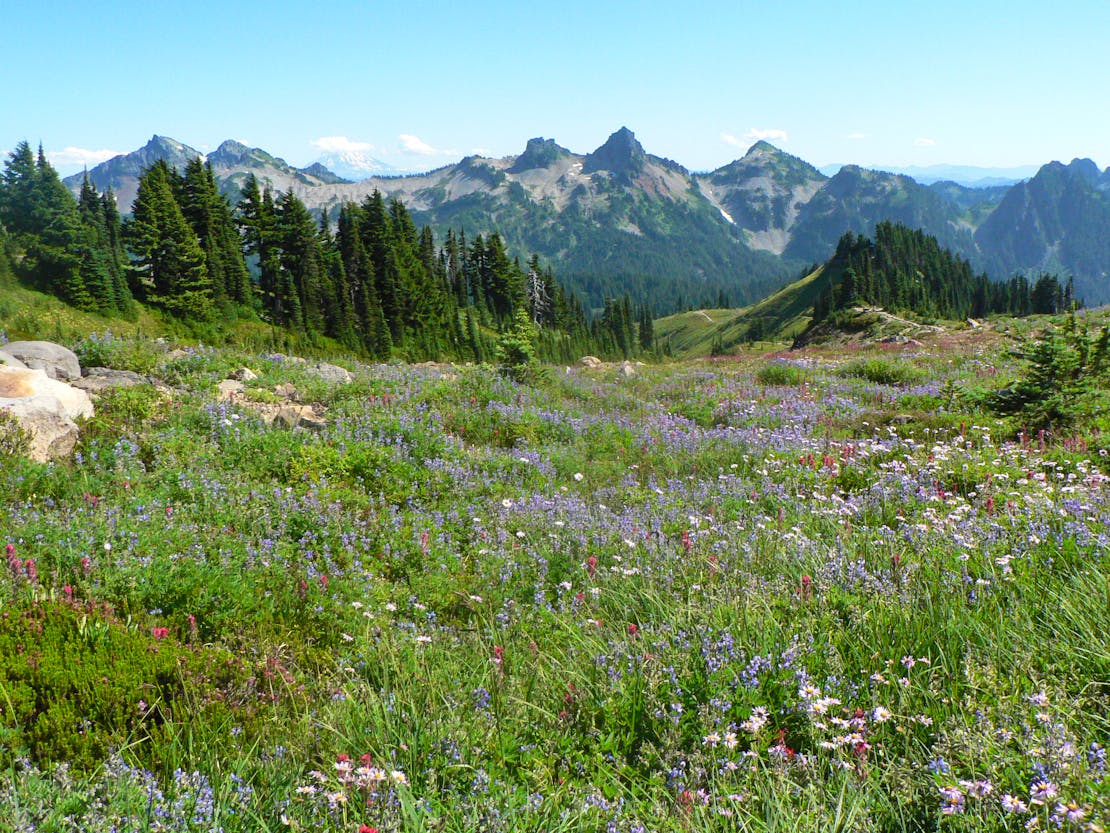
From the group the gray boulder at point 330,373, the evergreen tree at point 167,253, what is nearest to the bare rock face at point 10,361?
the gray boulder at point 330,373

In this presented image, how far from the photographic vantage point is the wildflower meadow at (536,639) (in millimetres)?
2824

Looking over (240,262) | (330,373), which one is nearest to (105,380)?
(330,373)

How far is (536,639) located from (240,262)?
78.4 meters

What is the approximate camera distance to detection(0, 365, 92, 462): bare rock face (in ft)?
25.6

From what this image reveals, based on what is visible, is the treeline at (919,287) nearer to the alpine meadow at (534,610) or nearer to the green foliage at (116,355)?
the alpine meadow at (534,610)

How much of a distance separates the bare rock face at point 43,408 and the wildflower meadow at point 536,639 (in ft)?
1.09

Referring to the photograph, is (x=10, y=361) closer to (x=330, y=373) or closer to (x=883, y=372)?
(x=330, y=373)

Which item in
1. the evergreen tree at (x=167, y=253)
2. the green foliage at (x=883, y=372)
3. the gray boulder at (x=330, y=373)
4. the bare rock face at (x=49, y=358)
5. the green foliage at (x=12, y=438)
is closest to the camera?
the green foliage at (x=12, y=438)

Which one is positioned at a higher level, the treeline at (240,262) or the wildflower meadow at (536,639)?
the treeline at (240,262)

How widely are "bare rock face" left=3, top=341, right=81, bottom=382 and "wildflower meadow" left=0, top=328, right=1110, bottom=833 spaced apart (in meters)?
3.18

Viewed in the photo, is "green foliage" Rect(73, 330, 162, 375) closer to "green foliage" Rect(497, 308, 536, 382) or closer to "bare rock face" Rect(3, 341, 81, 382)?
"bare rock face" Rect(3, 341, 81, 382)

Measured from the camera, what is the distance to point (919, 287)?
406 ft

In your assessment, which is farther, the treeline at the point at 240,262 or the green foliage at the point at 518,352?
the treeline at the point at 240,262

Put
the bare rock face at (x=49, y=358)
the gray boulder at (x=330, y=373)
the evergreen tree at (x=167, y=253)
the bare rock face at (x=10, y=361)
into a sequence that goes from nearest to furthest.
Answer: the bare rock face at (x=10, y=361), the bare rock face at (x=49, y=358), the gray boulder at (x=330, y=373), the evergreen tree at (x=167, y=253)
